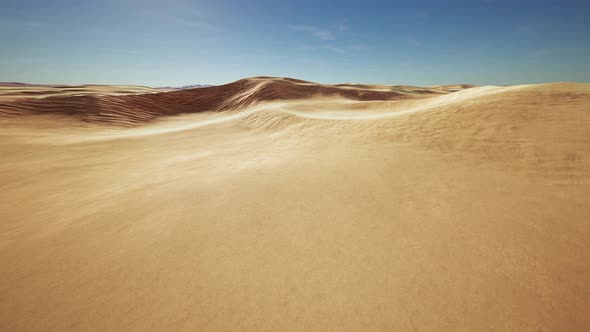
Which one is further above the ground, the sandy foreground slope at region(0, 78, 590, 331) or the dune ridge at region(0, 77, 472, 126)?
the dune ridge at region(0, 77, 472, 126)

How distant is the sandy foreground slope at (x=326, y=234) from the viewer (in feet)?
4.95

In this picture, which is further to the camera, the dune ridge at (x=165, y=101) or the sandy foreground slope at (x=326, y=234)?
the dune ridge at (x=165, y=101)

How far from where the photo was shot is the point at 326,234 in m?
2.27

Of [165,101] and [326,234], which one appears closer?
[326,234]

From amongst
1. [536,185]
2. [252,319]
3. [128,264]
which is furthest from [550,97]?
[128,264]

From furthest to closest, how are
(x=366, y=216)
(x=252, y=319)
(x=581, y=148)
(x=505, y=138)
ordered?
(x=505, y=138), (x=581, y=148), (x=366, y=216), (x=252, y=319)

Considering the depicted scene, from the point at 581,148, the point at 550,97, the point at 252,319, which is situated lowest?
the point at 252,319

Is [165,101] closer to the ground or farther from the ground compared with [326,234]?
farther from the ground

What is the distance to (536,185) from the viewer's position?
2838 mm

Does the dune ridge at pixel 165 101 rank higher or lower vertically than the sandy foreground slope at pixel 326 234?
higher

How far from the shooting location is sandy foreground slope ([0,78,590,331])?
4.95ft

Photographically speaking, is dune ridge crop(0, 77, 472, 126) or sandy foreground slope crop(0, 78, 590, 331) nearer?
sandy foreground slope crop(0, 78, 590, 331)

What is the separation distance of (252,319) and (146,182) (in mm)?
3420

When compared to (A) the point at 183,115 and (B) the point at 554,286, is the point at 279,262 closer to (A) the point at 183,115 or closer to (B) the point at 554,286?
(B) the point at 554,286
